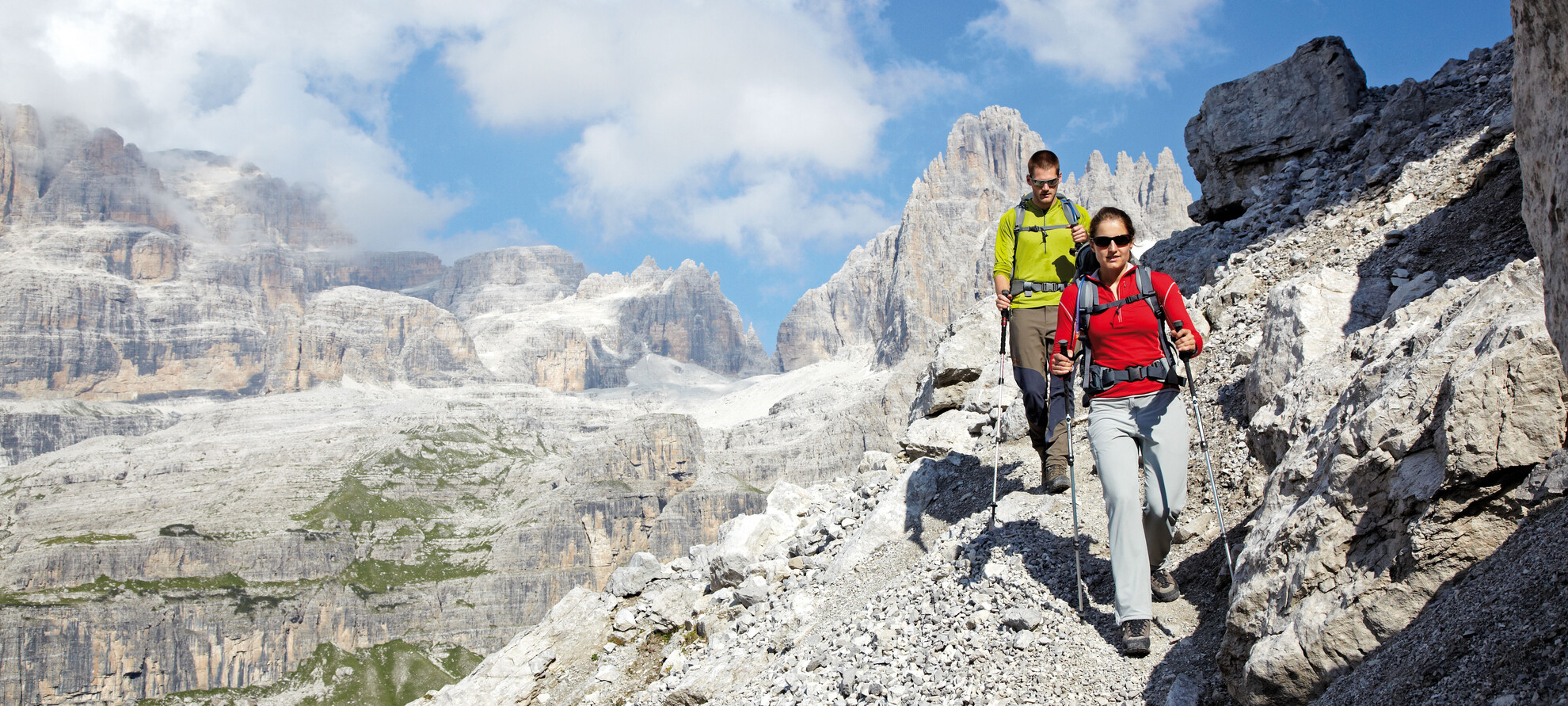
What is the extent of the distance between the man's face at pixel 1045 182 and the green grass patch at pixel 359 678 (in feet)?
485

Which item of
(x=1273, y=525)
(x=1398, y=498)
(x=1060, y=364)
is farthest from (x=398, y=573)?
(x=1398, y=498)

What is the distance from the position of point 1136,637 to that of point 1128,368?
1995 millimetres

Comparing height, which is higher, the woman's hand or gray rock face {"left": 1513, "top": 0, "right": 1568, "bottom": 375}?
gray rock face {"left": 1513, "top": 0, "right": 1568, "bottom": 375}

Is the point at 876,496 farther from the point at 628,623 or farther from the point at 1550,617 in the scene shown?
the point at 1550,617

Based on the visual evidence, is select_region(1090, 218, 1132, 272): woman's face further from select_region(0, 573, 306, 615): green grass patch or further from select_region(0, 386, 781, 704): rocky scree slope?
select_region(0, 573, 306, 615): green grass patch

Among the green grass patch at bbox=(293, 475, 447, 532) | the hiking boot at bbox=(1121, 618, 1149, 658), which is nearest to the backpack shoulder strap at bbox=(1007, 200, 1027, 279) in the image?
the hiking boot at bbox=(1121, 618, 1149, 658)

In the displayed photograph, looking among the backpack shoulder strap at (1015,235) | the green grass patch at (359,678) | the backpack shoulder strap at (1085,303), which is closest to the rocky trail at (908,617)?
the backpack shoulder strap at (1085,303)

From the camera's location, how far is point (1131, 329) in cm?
701

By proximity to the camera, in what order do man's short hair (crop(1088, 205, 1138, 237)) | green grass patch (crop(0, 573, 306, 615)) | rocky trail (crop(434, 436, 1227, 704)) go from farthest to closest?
green grass patch (crop(0, 573, 306, 615)) < man's short hair (crop(1088, 205, 1138, 237)) < rocky trail (crop(434, 436, 1227, 704))

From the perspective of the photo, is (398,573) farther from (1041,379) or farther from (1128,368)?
(1128,368)

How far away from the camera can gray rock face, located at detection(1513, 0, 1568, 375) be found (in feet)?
10.9

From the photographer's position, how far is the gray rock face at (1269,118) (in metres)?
20.9

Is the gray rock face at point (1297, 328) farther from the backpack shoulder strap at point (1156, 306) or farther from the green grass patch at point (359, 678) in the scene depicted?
the green grass patch at point (359, 678)

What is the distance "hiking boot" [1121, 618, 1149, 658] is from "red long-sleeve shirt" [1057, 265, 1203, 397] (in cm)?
168
